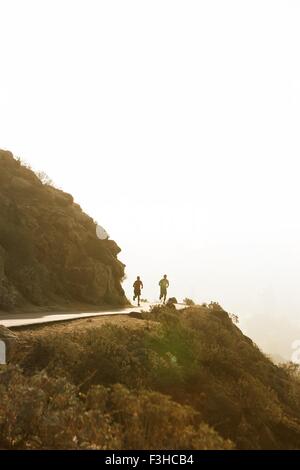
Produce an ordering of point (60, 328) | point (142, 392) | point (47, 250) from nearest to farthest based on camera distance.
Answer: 1. point (142, 392)
2. point (60, 328)
3. point (47, 250)

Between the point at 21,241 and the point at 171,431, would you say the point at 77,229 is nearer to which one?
the point at 21,241

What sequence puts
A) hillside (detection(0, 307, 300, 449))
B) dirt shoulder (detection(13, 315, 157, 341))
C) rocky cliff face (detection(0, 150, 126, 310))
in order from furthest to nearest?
rocky cliff face (detection(0, 150, 126, 310)) → dirt shoulder (detection(13, 315, 157, 341)) → hillside (detection(0, 307, 300, 449))

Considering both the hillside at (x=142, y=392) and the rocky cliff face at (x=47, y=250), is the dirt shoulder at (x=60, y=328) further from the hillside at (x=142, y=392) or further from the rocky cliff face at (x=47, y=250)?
the rocky cliff face at (x=47, y=250)

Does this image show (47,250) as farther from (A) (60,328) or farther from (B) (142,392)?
(B) (142,392)

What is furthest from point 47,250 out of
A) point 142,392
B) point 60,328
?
point 142,392

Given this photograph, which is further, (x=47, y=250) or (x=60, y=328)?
(x=47, y=250)

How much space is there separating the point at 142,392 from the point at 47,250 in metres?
20.5

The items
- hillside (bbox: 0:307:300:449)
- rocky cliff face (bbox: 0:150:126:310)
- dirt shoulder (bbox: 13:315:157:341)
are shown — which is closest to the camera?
hillside (bbox: 0:307:300:449)

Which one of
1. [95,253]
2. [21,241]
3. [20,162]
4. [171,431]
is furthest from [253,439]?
[20,162]

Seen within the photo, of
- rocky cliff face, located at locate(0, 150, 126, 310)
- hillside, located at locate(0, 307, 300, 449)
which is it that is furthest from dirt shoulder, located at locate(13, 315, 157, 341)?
rocky cliff face, located at locate(0, 150, 126, 310)

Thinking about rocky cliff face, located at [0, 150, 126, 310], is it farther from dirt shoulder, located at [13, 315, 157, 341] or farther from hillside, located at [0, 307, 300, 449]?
hillside, located at [0, 307, 300, 449]

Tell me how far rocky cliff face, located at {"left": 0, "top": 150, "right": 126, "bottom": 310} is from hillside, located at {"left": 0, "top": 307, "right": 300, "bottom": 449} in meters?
8.11

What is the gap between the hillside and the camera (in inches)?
356

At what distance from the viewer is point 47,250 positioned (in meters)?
30.2
